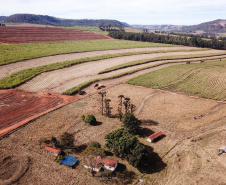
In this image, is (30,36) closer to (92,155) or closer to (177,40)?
(177,40)

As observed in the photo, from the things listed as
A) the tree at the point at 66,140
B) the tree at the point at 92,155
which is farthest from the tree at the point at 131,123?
the tree at the point at 66,140

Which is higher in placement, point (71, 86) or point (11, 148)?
point (71, 86)

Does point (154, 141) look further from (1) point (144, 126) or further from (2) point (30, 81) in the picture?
(2) point (30, 81)

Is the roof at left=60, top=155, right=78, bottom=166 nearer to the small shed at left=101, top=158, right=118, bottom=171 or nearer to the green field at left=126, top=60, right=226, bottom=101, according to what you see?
the small shed at left=101, top=158, right=118, bottom=171

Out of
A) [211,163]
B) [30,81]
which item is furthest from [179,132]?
[30,81]

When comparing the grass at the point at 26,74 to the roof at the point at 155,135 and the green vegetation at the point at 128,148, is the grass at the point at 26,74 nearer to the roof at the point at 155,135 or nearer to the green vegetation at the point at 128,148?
the green vegetation at the point at 128,148
